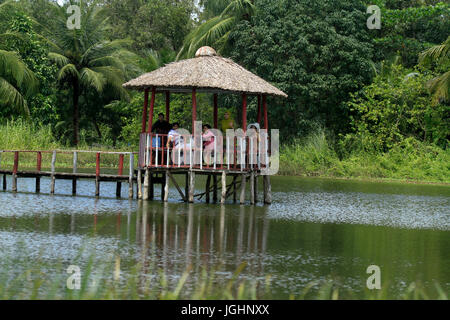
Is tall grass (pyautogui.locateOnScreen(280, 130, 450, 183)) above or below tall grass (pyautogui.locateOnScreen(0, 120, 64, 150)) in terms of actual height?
below

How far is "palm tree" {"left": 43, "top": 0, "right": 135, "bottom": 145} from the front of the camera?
4131 centimetres

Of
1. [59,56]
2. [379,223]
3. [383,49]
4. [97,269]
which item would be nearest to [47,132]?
[59,56]

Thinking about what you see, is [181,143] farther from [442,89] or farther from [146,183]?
[442,89]

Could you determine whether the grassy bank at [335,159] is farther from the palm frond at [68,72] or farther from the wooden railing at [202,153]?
the wooden railing at [202,153]

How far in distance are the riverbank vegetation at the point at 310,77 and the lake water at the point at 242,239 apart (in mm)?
11849

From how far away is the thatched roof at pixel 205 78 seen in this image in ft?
67.1

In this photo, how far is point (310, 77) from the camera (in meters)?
36.6

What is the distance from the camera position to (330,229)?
1678 cm

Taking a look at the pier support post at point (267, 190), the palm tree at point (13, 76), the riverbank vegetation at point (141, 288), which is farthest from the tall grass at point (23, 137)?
the riverbank vegetation at point (141, 288)

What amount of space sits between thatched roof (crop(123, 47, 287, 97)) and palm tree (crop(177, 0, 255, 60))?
625 inches

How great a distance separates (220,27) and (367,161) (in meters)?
9.68

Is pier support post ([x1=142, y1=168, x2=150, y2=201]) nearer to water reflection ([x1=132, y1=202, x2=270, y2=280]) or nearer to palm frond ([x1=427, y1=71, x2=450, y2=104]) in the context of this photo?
water reflection ([x1=132, y1=202, x2=270, y2=280])

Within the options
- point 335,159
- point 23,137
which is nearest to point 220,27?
point 335,159

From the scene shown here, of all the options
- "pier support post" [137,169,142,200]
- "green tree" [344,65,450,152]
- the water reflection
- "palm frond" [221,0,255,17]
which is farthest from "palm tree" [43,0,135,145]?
the water reflection
